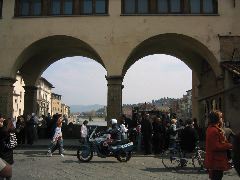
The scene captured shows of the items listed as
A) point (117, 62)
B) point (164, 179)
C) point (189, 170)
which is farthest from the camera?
point (117, 62)

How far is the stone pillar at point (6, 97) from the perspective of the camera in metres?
20.7

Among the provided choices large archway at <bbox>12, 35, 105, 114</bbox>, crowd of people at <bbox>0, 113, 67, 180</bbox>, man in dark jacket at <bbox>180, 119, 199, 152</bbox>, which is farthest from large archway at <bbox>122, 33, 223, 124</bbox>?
man in dark jacket at <bbox>180, 119, 199, 152</bbox>

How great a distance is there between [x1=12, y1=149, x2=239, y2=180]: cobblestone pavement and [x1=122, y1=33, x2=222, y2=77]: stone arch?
788cm

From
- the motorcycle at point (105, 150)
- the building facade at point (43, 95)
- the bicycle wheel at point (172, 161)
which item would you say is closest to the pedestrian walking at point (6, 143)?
the bicycle wheel at point (172, 161)

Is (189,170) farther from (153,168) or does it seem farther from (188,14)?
(188,14)

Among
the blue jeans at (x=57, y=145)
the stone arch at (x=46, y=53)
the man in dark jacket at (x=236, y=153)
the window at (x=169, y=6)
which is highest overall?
the window at (x=169, y=6)

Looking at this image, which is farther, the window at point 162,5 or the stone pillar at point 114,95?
the window at point 162,5

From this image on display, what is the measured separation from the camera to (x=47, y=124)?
2434cm

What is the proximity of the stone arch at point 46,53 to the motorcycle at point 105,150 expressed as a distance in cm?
790

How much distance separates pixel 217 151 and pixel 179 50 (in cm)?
1839

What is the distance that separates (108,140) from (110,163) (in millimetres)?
927

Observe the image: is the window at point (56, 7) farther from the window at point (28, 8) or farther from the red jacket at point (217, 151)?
the red jacket at point (217, 151)

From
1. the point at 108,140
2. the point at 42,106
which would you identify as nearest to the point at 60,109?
the point at 42,106

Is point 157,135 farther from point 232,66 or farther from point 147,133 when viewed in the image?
point 232,66
